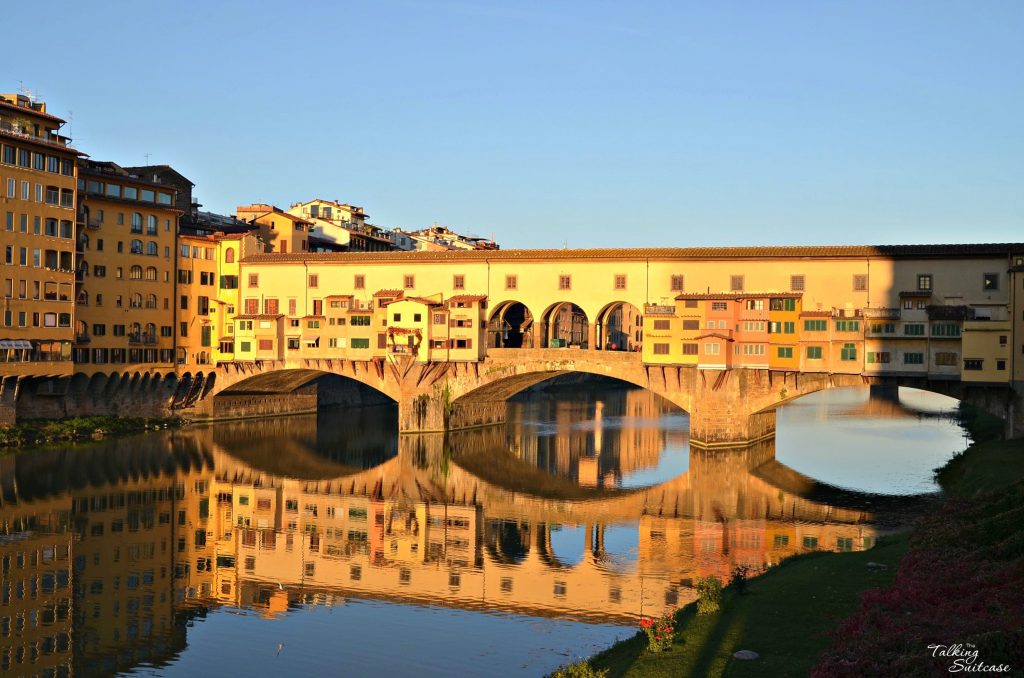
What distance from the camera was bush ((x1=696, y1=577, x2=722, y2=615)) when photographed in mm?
24906

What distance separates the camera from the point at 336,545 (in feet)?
132

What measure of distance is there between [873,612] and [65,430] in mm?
60358

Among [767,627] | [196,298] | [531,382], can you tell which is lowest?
[767,627]

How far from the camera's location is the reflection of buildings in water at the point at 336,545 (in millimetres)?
30344

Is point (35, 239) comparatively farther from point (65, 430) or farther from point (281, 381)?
point (281, 381)

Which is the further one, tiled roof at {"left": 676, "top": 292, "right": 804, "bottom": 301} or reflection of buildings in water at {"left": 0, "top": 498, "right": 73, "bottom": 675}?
tiled roof at {"left": 676, "top": 292, "right": 804, "bottom": 301}

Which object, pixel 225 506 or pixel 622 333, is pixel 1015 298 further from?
pixel 622 333

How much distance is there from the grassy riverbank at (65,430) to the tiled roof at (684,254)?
56.9 feet

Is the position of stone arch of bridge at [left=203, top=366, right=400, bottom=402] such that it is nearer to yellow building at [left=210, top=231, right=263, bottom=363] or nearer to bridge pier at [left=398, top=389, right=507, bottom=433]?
bridge pier at [left=398, top=389, right=507, bottom=433]

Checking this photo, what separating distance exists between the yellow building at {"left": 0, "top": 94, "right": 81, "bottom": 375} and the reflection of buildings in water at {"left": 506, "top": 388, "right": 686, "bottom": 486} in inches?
1314

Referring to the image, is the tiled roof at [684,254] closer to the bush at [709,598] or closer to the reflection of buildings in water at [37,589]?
the reflection of buildings in water at [37,589]

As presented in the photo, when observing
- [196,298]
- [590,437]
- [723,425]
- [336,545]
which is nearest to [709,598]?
[336,545]

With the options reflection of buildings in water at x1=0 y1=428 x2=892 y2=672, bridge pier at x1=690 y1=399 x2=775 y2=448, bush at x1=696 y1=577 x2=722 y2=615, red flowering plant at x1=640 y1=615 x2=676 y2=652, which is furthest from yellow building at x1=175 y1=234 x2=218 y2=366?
red flowering plant at x1=640 y1=615 x2=676 y2=652

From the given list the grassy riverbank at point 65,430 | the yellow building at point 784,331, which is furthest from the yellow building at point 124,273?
the yellow building at point 784,331
